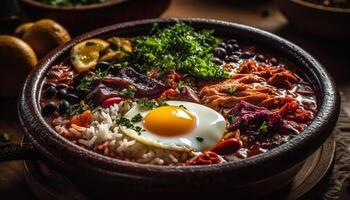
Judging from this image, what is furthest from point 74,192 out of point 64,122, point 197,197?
point 197,197

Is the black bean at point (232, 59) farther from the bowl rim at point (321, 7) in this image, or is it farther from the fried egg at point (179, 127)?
the bowl rim at point (321, 7)

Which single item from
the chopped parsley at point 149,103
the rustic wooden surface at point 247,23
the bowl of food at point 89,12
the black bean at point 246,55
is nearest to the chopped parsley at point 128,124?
the chopped parsley at point 149,103

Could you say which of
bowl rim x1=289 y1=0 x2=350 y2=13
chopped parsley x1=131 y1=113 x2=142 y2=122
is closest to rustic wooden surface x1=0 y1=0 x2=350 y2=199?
bowl rim x1=289 y1=0 x2=350 y2=13

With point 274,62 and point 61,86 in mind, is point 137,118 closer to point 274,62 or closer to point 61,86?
point 61,86

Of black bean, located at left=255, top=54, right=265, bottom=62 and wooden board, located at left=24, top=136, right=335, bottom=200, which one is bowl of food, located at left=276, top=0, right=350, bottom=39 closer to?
black bean, located at left=255, top=54, right=265, bottom=62

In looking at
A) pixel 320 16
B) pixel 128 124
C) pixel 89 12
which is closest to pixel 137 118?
pixel 128 124

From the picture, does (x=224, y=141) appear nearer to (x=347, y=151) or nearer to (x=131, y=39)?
(x=347, y=151)
